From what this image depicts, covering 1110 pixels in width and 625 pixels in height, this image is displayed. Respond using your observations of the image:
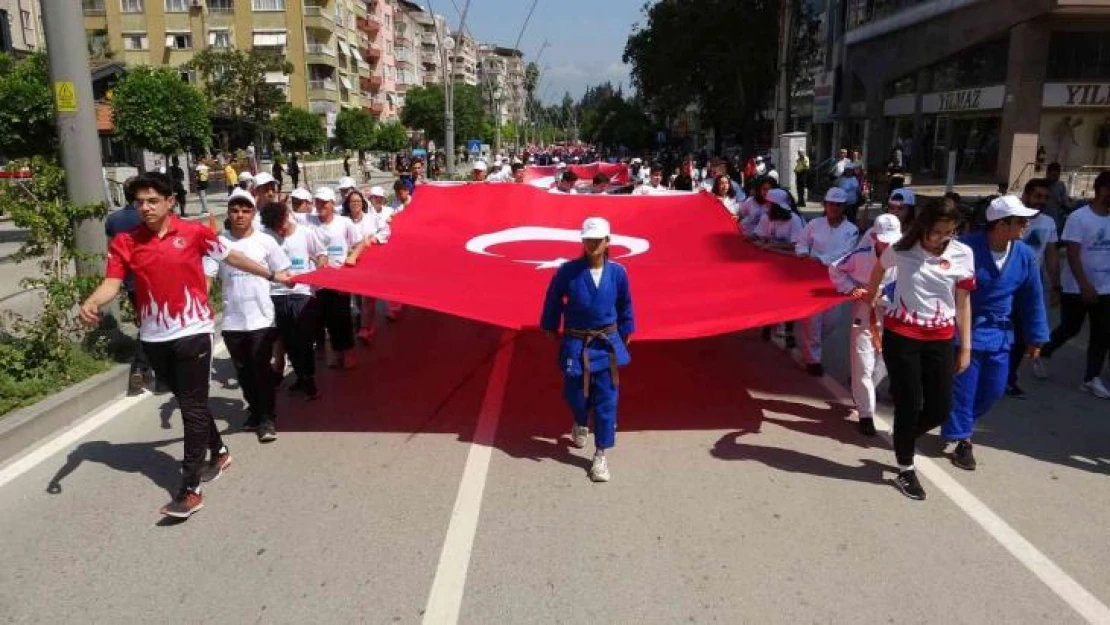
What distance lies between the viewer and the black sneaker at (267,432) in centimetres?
571

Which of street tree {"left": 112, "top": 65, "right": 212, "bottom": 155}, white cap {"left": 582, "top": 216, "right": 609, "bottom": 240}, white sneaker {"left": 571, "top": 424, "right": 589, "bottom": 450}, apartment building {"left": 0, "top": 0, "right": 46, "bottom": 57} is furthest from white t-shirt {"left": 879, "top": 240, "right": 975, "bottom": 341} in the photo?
apartment building {"left": 0, "top": 0, "right": 46, "bottom": 57}

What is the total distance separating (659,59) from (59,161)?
136ft

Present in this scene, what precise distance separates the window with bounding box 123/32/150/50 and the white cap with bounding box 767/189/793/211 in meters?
68.9

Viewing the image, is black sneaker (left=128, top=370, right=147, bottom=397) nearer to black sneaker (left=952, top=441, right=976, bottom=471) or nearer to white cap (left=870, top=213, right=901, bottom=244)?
white cap (left=870, top=213, right=901, bottom=244)

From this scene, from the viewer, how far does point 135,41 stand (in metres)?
64.2

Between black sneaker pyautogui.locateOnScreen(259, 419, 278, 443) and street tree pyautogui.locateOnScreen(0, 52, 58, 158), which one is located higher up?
street tree pyautogui.locateOnScreen(0, 52, 58, 158)

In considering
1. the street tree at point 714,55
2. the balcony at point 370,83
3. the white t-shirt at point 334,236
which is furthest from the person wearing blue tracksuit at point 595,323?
the balcony at point 370,83

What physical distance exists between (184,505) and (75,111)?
5.33 metres

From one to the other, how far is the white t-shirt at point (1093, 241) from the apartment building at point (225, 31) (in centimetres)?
6269

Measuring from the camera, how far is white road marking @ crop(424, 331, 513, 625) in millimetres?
3619

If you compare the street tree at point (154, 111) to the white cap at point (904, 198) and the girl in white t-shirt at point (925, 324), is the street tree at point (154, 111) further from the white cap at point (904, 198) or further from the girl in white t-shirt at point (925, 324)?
the girl in white t-shirt at point (925, 324)

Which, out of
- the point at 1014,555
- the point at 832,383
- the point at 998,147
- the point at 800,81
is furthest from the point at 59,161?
the point at 800,81

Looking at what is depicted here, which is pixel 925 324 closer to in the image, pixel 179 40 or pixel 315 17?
pixel 315 17

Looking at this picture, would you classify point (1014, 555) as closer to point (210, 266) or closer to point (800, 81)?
point (210, 266)
